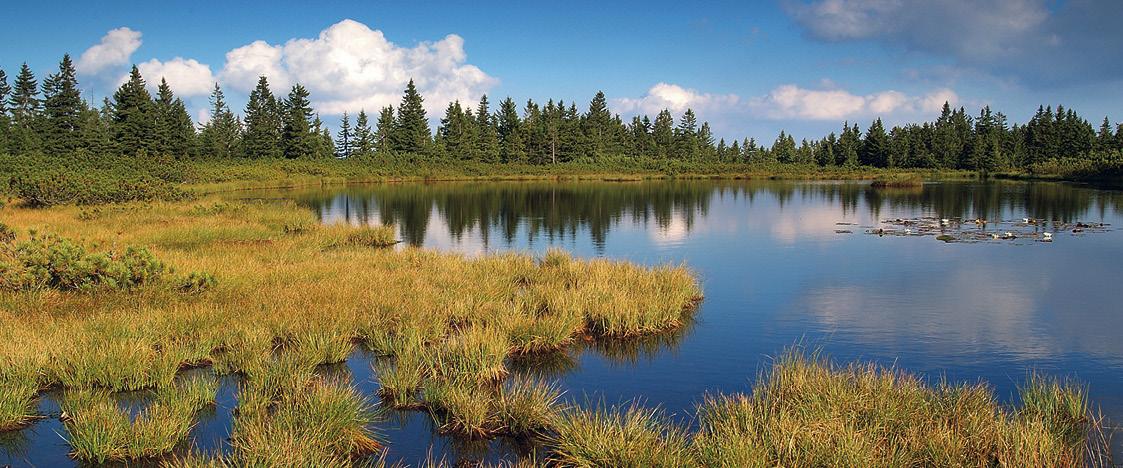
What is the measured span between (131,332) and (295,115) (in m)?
76.9

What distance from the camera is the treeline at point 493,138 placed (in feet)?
222

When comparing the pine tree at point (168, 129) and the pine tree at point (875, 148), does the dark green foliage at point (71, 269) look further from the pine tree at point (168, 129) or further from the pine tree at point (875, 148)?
the pine tree at point (875, 148)

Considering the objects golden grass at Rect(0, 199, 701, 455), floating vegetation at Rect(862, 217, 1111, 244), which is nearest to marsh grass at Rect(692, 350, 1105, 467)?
golden grass at Rect(0, 199, 701, 455)

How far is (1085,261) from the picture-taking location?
19359 mm

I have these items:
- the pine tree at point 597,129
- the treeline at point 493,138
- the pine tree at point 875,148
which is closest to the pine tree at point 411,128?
the treeline at point 493,138

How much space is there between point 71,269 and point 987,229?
97.7ft

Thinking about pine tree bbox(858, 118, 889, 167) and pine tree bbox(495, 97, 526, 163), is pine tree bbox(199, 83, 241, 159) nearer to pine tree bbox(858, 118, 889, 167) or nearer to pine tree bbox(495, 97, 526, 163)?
pine tree bbox(495, 97, 526, 163)

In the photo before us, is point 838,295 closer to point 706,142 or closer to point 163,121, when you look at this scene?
point 163,121

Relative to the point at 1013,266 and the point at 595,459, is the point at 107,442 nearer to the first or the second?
the point at 595,459

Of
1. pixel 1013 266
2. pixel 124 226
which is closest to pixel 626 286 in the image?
pixel 1013 266

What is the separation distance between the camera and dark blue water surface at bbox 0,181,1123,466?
30.3 ft

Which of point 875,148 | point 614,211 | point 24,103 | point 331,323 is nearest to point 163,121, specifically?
point 24,103

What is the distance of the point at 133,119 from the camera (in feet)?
219

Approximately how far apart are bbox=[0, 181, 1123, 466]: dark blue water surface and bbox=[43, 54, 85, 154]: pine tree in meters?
46.4
